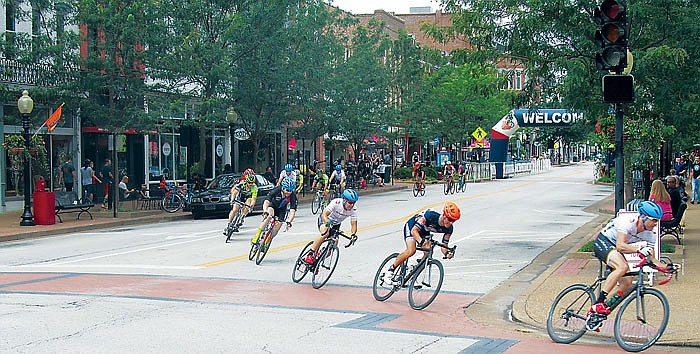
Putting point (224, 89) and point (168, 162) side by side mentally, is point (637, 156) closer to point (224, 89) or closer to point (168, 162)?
point (224, 89)

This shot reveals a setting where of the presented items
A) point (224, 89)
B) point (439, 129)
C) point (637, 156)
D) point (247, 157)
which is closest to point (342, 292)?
point (637, 156)

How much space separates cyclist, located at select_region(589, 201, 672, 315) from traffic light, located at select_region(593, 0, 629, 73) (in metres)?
2.93

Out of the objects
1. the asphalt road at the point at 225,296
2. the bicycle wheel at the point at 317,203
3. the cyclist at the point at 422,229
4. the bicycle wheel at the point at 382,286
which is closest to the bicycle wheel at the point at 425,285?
the asphalt road at the point at 225,296

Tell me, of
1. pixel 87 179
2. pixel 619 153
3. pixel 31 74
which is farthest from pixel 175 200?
pixel 619 153

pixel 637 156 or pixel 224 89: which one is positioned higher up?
pixel 224 89

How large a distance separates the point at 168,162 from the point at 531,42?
25654mm

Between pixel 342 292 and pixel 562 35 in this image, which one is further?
pixel 562 35

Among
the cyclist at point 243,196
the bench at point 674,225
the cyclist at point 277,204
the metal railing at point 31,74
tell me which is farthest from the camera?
the metal railing at point 31,74

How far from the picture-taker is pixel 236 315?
10.6 metres

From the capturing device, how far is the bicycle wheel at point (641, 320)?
28.4 ft

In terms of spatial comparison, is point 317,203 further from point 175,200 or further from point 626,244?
point 626,244

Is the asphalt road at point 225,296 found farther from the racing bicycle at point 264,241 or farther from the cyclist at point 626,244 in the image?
the cyclist at point 626,244

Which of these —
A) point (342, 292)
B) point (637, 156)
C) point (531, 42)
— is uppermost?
point (531, 42)

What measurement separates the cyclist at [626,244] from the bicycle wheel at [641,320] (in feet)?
A: 0.64
